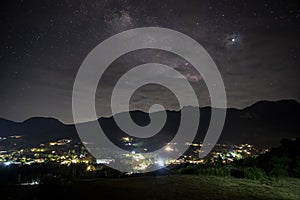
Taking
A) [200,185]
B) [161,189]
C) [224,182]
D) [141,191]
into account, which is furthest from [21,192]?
[224,182]

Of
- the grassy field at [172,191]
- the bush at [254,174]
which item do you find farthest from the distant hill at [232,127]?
the grassy field at [172,191]

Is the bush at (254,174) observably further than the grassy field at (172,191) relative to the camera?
Yes

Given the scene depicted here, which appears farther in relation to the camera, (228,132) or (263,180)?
(228,132)

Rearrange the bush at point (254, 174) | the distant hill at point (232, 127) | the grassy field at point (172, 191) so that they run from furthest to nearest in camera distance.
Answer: the distant hill at point (232, 127), the bush at point (254, 174), the grassy field at point (172, 191)

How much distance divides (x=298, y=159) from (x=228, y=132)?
2956 inches

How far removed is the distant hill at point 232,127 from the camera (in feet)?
242

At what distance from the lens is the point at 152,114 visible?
160500mm

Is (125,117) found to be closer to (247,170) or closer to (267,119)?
(267,119)

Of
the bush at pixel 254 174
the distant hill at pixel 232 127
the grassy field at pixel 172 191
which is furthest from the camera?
the distant hill at pixel 232 127

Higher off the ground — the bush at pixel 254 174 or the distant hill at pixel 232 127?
the distant hill at pixel 232 127

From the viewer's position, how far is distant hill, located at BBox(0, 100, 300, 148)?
73812 millimetres

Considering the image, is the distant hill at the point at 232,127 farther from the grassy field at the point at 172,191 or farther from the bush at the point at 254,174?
the grassy field at the point at 172,191

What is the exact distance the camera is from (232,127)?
91688 mm

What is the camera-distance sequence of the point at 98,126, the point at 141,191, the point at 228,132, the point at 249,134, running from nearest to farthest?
1. the point at 141,191
2. the point at 249,134
3. the point at 228,132
4. the point at 98,126
